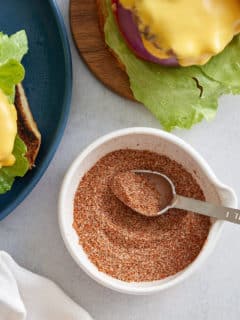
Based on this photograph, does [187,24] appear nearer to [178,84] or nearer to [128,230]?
[178,84]

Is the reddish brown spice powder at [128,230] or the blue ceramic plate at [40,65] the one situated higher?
the blue ceramic plate at [40,65]

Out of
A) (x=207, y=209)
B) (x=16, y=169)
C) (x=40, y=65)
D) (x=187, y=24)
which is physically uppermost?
(x=187, y=24)

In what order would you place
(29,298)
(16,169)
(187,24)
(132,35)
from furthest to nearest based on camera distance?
(29,298) < (16,169) < (132,35) < (187,24)

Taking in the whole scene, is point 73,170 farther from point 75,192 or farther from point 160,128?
point 160,128

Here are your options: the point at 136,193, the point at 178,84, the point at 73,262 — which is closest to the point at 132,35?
the point at 178,84

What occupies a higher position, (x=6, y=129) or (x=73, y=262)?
(x=6, y=129)

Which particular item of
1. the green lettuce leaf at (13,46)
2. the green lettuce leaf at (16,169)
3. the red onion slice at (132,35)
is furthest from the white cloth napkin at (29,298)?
the red onion slice at (132,35)

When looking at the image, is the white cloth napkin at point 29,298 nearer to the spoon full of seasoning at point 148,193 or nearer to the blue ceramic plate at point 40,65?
the blue ceramic plate at point 40,65
